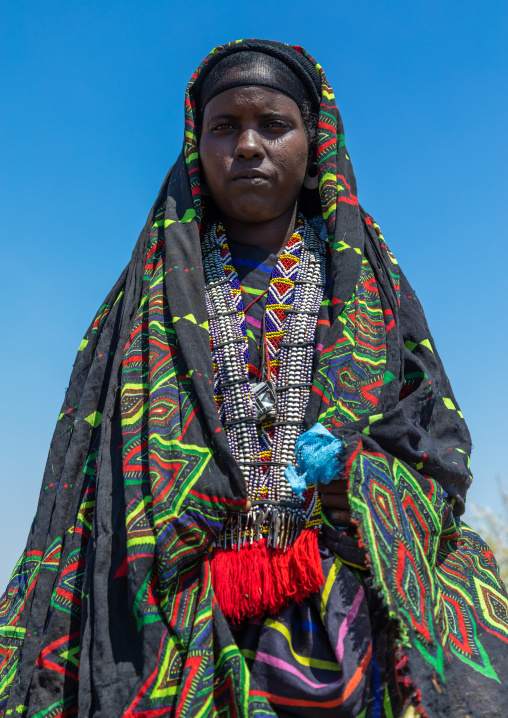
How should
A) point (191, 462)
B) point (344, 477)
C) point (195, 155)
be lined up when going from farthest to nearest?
point (195, 155), point (191, 462), point (344, 477)

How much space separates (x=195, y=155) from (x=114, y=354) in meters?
0.93

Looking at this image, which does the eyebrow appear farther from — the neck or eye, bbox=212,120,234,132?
the neck

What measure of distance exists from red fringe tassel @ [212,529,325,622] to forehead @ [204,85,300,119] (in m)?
1.70

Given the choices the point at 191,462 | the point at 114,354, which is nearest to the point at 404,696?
the point at 191,462

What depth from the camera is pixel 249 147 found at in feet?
10.3

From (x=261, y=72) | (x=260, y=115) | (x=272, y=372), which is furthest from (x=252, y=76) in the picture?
(x=272, y=372)

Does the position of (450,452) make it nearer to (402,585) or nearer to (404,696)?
(402,585)

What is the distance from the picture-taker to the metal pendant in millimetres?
2818

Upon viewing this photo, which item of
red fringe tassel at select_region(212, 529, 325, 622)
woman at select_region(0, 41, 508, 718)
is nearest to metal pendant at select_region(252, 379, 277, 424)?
woman at select_region(0, 41, 508, 718)

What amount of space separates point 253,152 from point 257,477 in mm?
1275

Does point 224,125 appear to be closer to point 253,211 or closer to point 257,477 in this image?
point 253,211

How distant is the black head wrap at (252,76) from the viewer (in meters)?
3.29

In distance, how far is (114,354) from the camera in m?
3.08

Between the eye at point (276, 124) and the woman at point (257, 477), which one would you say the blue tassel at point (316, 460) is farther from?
the eye at point (276, 124)
